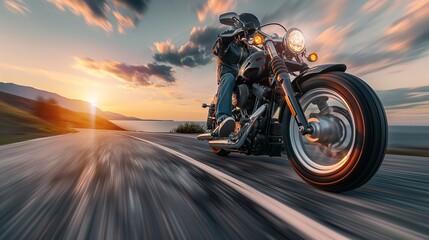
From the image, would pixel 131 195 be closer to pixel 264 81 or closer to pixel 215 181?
pixel 215 181

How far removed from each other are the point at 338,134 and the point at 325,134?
100 millimetres

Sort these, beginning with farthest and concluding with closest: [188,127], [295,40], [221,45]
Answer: [188,127]
[221,45]
[295,40]

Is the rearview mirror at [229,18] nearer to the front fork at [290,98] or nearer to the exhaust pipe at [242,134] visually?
the front fork at [290,98]

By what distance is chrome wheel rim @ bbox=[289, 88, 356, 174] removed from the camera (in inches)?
77.8

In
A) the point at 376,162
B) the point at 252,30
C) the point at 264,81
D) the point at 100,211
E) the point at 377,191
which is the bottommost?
the point at 100,211

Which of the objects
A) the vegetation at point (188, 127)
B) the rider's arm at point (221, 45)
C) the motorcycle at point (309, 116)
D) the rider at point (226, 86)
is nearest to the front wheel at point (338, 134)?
the motorcycle at point (309, 116)

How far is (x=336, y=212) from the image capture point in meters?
1.43

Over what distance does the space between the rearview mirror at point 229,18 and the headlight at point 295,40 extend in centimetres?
92

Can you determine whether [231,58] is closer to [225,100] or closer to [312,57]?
[225,100]

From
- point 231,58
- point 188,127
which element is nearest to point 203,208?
point 231,58

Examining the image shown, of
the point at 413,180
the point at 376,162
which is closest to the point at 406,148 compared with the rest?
the point at 413,180

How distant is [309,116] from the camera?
2.38 metres

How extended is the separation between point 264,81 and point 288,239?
253cm

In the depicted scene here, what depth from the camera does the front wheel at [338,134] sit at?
5.54ft
